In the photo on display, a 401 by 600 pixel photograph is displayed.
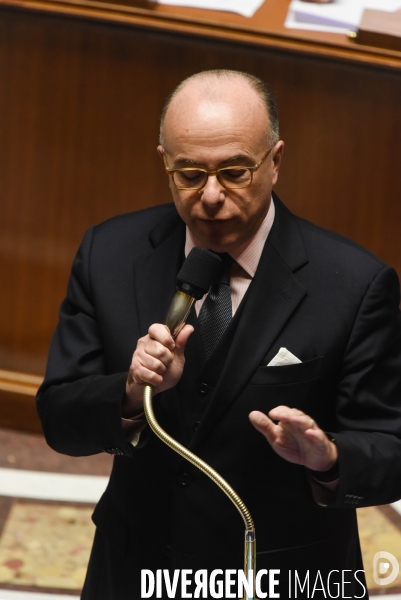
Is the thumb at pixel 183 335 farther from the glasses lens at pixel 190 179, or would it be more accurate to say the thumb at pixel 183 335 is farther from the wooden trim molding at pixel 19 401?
the wooden trim molding at pixel 19 401

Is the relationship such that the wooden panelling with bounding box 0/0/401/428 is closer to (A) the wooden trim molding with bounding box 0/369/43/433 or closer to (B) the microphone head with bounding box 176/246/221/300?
(A) the wooden trim molding with bounding box 0/369/43/433

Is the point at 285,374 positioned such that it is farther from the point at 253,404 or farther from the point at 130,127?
the point at 130,127

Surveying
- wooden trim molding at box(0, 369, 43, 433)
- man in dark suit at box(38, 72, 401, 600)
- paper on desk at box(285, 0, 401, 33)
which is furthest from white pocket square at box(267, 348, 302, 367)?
wooden trim molding at box(0, 369, 43, 433)

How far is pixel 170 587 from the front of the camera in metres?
1.39

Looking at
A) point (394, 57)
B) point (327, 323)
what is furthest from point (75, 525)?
point (394, 57)

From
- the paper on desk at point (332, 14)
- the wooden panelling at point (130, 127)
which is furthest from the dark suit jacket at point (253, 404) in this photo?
the paper on desk at point (332, 14)

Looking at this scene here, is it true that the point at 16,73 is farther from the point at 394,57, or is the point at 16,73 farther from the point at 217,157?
the point at 217,157

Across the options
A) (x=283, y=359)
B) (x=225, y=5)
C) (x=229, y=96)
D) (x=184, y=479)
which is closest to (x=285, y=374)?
(x=283, y=359)

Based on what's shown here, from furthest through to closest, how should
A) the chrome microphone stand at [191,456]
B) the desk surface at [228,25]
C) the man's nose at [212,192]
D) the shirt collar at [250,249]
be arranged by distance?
the desk surface at [228,25] < the shirt collar at [250,249] < the man's nose at [212,192] < the chrome microphone stand at [191,456]

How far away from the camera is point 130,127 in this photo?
10.5 ft

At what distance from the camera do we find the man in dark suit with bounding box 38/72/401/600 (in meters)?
1.35

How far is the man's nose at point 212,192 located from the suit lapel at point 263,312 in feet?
0.55

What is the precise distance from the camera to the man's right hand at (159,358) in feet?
3.87

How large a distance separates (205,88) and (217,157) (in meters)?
0.13
